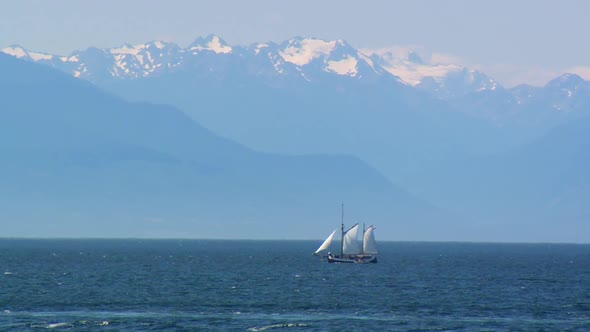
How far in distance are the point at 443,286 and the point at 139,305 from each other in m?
46.7

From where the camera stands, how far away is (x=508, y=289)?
15475 centimetres

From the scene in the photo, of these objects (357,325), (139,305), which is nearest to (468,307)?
(357,325)

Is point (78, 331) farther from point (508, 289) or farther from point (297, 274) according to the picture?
point (297, 274)

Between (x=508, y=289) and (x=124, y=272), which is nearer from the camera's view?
(x=508, y=289)

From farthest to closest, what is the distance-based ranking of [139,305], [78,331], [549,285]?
[549,285] → [139,305] → [78,331]

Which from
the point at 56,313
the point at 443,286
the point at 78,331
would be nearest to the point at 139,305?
the point at 56,313

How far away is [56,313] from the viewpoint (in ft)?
382

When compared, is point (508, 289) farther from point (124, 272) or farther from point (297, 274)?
point (124, 272)

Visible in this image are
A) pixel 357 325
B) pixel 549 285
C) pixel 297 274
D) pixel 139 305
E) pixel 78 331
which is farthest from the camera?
pixel 297 274

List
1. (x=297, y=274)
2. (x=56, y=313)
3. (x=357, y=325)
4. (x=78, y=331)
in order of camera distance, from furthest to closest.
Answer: (x=297, y=274)
(x=56, y=313)
(x=357, y=325)
(x=78, y=331)

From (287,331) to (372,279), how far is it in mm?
72007

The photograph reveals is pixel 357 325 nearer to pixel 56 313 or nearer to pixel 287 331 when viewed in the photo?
pixel 287 331

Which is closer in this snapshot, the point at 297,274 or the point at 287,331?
the point at 287,331

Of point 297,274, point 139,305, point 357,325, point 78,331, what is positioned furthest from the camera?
point 297,274
